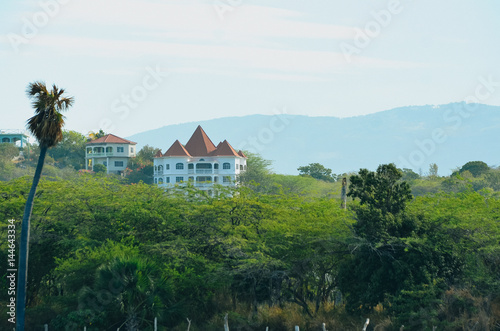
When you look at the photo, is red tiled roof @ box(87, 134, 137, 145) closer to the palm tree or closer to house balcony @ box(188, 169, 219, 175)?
house balcony @ box(188, 169, 219, 175)

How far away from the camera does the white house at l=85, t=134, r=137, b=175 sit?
131 m

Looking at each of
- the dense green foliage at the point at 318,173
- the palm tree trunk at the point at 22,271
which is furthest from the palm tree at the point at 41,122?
the dense green foliage at the point at 318,173

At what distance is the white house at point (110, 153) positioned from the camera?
13112 cm

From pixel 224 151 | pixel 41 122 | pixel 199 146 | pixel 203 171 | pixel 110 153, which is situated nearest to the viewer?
pixel 41 122

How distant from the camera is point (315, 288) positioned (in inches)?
1237

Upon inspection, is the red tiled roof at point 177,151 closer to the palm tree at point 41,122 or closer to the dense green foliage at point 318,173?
the dense green foliage at point 318,173

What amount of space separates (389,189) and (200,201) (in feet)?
46.1

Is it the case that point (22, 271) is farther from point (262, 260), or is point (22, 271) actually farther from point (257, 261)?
point (262, 260)

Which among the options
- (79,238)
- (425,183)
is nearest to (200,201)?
(79,238)

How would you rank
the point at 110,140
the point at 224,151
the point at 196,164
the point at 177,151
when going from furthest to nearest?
the point at 110,140 < the point at 224,151 < the point at 196,164 < the point at 177,151

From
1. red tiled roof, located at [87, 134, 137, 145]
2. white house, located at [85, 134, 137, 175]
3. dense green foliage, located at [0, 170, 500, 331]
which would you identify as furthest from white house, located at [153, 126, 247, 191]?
dense green foliage, located at [0, 170, 500, 331]

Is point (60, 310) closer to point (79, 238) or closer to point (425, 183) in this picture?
point (79, 238)

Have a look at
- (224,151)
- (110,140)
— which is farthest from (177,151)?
(110,140)

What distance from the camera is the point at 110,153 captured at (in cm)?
13088
